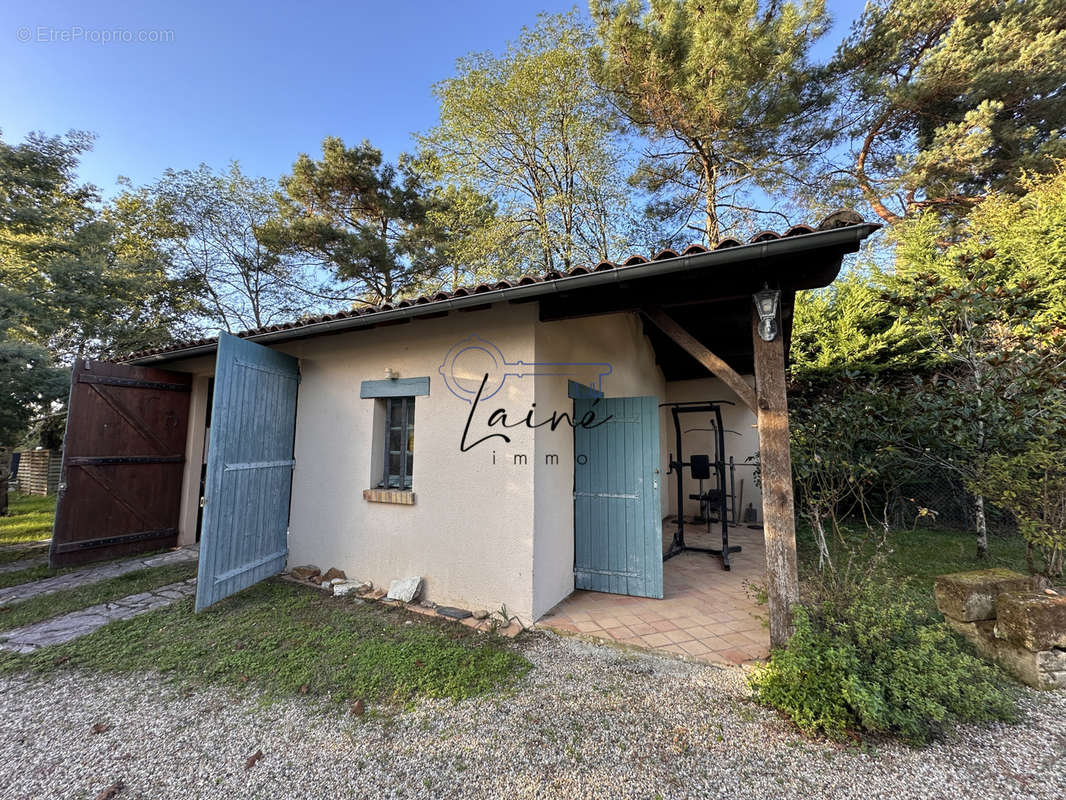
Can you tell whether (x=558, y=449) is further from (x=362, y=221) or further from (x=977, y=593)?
(x=362, y=221)

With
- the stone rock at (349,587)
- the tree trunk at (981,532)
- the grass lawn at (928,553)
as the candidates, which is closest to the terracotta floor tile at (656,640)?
the grass lawn at (928,553)

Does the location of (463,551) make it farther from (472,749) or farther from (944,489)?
(944,489)

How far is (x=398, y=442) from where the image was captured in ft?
14.2

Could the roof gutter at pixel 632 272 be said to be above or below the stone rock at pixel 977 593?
above

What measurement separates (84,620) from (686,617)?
5.08m

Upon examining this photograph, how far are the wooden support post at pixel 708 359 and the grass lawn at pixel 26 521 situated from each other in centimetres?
836

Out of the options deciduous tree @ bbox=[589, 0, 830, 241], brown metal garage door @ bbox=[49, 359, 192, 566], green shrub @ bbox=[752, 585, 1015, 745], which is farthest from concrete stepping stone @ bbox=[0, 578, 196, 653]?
deciduous tree @ bbox=[589, 0, 830, 241]

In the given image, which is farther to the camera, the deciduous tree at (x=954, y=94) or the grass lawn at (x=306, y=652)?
the deciduous tree at (x=954, y=94)

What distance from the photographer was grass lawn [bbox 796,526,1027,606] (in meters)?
4.41

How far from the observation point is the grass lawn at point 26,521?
6.39m

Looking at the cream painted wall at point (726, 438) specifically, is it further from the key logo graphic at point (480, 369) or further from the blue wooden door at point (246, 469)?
the blue wooden door at point (246, 469)

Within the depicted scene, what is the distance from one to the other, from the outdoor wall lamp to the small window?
3191mm

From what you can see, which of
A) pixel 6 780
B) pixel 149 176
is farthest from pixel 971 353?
pixel 149 176

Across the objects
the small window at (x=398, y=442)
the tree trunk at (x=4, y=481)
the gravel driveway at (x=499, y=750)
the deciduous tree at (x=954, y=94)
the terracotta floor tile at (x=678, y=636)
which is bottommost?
the gravel driveway at (x=499, y=750)
